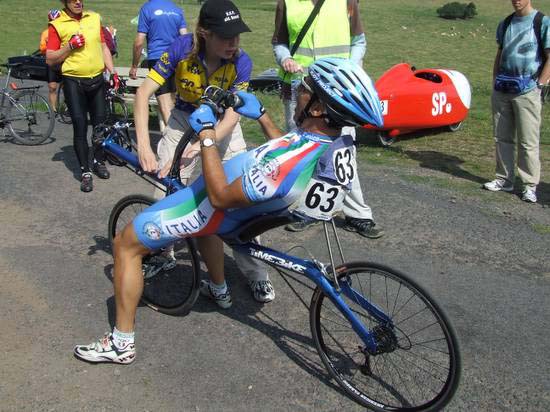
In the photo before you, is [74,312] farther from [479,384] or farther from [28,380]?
[479,384]

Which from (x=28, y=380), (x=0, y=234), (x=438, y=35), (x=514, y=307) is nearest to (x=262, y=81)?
(x=0, y=234)

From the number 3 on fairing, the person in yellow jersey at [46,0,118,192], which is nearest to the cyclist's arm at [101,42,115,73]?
the person in yellow jersey at [46,0,118,192]

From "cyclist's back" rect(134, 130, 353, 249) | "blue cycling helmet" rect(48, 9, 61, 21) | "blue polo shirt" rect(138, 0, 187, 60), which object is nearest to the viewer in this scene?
"cyclist's back" rect(134, 130, 353, 249)

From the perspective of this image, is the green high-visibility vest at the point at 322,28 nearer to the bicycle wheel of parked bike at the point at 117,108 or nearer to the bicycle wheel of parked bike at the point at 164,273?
the bicycle wheel of parked bike at the point at 164,273

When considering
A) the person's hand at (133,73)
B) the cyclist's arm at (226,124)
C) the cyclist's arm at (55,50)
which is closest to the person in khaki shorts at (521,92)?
the cyclist's arm at (226,124)

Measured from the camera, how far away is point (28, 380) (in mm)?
3336

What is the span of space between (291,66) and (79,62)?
109 inches

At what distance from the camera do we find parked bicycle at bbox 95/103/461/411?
309 cm

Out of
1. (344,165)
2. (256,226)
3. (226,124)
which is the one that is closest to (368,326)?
(256,226)

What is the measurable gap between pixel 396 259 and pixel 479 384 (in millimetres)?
1697

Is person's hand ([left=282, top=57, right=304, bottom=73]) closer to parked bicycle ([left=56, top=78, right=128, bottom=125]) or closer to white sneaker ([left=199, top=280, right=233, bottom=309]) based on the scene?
white sneaker ([left=199, top=280, right=233, bottom=309])

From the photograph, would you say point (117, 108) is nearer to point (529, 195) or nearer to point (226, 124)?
point (529, 195)

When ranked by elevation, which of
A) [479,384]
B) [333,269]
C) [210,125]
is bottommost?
[479,384]

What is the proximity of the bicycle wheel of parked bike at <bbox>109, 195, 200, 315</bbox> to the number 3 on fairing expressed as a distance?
1316 mm
